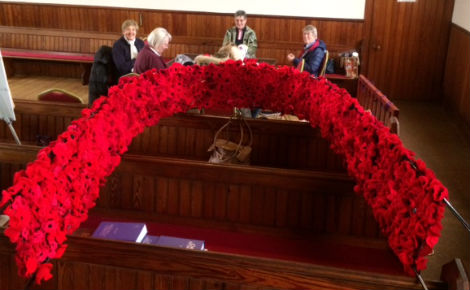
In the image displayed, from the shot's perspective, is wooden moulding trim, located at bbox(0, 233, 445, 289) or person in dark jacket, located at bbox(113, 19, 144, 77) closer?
wooden moulding trim, located at bbox(0, 233, 445, 289)

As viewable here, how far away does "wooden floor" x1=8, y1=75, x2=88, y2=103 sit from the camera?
8336 millimetres

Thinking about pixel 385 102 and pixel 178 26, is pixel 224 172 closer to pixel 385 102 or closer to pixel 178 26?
pixel 385 102

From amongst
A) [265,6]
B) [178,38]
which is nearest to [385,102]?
[265,6]

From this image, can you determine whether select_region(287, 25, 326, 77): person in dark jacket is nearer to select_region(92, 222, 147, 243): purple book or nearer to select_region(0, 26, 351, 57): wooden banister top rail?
select_region(0, 26, 351, 57): wooden banister top rail

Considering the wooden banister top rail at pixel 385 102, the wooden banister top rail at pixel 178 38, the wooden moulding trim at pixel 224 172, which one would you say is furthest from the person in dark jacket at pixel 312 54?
the wooden moulding trim at pixel 224 172

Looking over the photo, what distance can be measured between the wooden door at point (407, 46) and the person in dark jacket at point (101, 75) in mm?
4320

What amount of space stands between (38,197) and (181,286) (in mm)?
716

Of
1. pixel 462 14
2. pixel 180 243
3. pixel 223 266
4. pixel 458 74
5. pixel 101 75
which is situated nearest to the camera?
pixel 223 266

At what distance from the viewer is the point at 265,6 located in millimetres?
8859

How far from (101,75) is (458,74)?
16.5ft

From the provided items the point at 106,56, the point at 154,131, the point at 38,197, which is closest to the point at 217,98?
the point at 154,131

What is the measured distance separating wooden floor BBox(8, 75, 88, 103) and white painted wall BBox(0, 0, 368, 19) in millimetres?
1319

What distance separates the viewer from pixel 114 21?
362 inches

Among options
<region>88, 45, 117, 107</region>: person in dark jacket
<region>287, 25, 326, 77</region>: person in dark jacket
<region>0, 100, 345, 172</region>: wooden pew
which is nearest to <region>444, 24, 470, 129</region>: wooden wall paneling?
<region>287, 25, 326, 77</region>: person in dark jacket
